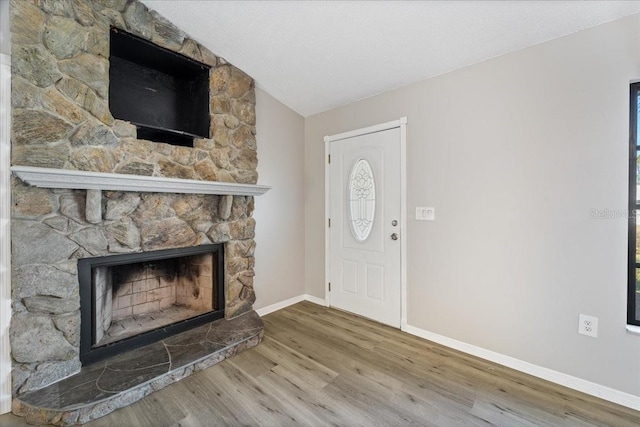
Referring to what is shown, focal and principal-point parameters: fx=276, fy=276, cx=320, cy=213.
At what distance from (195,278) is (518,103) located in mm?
3301

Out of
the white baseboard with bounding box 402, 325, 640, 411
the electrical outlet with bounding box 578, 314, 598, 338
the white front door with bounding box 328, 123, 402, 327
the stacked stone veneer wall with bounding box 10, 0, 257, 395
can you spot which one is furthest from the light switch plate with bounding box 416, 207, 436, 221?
the stacked stone veneer wall with bounding box 10, 0, 257, 395

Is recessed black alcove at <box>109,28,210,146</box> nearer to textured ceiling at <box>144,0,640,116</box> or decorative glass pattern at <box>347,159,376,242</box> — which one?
textured ceiling at <box>144,0,640,116</box>

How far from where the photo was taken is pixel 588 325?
1.85m

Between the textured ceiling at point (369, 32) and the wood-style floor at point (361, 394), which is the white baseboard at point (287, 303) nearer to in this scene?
the wood-style floor at point (361, 394)

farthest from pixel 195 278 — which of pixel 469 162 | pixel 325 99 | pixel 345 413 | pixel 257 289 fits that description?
pixel 469 162

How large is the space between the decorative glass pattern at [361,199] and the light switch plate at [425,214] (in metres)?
0.48

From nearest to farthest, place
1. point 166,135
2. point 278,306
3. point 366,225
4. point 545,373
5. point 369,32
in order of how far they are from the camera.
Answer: point 545,373
point 369,32
point 166,135
point 366,225
point 278,306

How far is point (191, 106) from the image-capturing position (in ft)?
9.08

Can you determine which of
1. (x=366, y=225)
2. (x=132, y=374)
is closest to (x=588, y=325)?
(x=366, y=225)

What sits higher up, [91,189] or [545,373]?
[91,189]

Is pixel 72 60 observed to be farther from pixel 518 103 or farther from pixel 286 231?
pixel 518 103

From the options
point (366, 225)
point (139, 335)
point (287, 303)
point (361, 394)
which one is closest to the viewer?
point (361, 394)

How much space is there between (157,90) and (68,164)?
111cm

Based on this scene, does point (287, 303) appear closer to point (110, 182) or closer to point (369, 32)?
point (110, 182)
